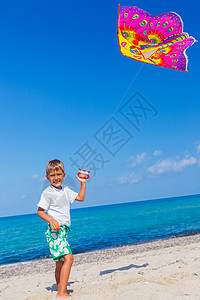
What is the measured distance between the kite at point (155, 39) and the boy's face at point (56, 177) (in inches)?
138

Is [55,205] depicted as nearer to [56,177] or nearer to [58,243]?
[56,177]

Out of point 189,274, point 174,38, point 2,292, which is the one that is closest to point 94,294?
point 189,274

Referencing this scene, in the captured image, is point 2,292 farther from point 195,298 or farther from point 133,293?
point 195,298

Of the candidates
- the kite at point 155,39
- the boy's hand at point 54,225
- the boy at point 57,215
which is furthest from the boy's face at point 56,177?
the kite at point 155,39

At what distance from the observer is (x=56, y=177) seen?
13.1 ft

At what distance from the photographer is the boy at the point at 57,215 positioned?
12.6 feet

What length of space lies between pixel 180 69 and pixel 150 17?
138cm

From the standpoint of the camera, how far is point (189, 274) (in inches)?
171

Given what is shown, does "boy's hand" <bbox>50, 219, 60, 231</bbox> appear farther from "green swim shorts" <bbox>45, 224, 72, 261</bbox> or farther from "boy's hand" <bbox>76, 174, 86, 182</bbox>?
"boy's hand" <bbox>76, 174, 86, 182</bbox>

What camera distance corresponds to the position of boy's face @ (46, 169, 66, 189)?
3.99 meters

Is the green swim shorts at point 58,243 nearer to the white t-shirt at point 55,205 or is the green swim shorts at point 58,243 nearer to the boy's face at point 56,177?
the white t-shirt at point 55,205

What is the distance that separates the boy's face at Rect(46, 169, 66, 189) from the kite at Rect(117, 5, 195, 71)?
11.5 ft

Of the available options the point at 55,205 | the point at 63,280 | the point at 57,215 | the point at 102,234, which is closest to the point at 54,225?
the point at 57,215

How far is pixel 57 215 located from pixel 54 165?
739 mm
